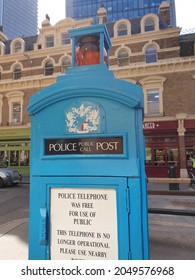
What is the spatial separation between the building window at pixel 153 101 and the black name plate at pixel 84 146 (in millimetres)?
15510

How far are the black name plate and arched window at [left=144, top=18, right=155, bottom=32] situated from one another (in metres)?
18.7

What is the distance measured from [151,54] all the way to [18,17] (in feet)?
349

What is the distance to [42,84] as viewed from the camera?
64.0ft

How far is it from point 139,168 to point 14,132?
1940 cm

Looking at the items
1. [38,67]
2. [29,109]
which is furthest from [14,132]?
[29,109]

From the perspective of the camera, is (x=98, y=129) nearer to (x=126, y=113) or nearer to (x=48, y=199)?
(x=126, y=113)

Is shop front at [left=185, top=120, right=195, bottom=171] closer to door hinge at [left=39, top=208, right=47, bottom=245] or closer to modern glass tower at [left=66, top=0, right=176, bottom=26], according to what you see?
door hinge at [left=39, top=208, right=47, bottom=245]

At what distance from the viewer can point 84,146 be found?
78.7 inches

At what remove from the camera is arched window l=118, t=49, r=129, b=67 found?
1777cm

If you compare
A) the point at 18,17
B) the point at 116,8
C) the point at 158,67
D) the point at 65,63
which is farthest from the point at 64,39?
the point at 18,17

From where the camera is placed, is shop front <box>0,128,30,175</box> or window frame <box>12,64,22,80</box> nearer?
shop front <box>0,128,30,175</box>

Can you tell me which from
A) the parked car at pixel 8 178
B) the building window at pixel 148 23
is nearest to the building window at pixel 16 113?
the parked car at pixel 8 178

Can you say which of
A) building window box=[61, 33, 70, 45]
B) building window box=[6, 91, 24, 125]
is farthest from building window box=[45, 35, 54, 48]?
building window box=[6, 91, 24, 125]

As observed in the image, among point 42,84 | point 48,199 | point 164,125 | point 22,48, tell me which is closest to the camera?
point 48,199
